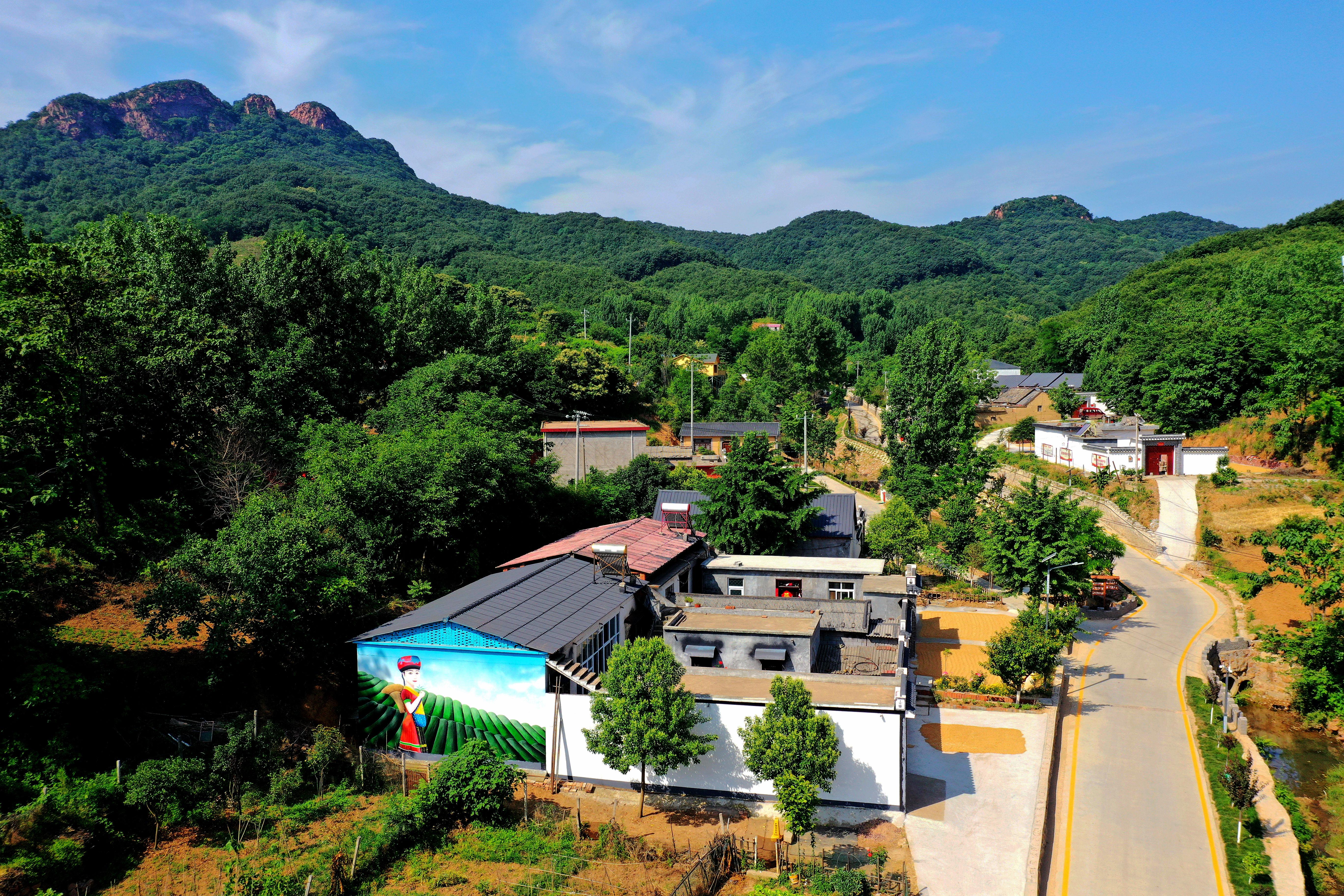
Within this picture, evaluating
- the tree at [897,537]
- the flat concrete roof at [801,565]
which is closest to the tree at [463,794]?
the flat concrete roof at [801,565]

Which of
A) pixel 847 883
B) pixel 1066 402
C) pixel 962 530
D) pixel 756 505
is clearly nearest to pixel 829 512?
pixel 756 505

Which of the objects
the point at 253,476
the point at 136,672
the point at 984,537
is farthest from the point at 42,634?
the point at 984,537

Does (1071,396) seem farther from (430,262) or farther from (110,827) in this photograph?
(430,262)

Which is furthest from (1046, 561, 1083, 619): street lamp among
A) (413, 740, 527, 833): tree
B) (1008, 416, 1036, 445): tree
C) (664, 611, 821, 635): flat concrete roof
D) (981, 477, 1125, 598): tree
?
(1008, 416, 1036, 445): tree

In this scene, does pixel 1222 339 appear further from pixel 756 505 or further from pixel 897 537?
pixel 756 505

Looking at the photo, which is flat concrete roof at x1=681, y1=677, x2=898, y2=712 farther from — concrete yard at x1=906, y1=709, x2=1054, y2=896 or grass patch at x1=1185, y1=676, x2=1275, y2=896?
grass patch at x1=1185, y1=676, x2=1275, y2=896

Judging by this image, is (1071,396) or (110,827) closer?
(110,827)
